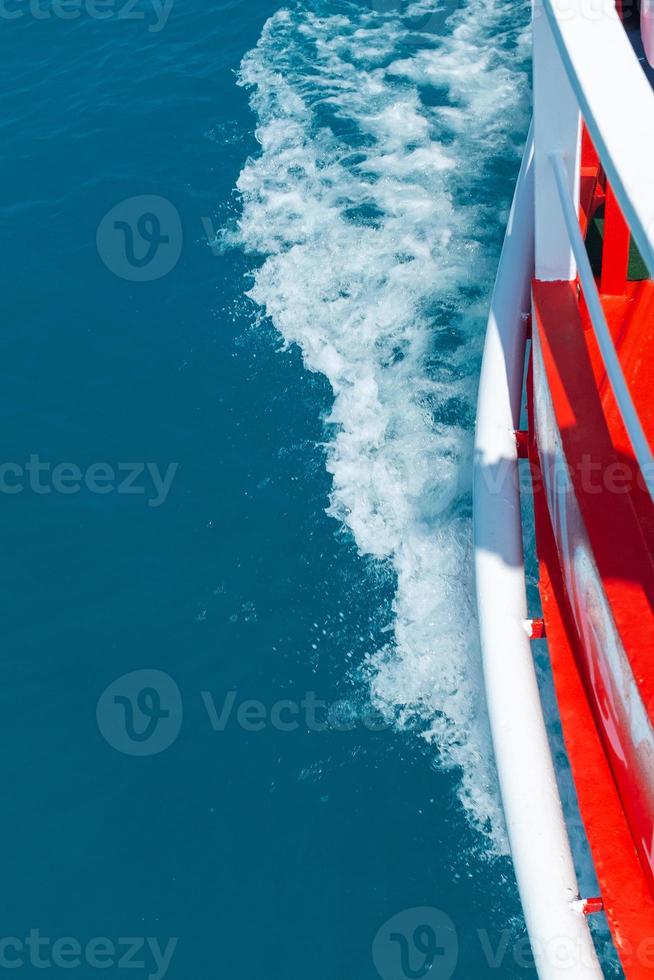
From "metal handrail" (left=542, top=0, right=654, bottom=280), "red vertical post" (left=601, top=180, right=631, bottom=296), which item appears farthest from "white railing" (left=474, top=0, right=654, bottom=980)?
"red vertical post" (left=601, top=180, right=631, bottom=296)

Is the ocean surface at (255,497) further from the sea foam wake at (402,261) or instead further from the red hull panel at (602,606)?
the red hull panel at (602,606)

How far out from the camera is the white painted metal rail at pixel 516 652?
573 centimetres

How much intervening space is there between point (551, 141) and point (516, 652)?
Answer: 325 cm

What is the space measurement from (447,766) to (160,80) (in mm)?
11534

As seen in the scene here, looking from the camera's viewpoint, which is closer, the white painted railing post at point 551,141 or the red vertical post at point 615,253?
the white painted railing post at point 551,141

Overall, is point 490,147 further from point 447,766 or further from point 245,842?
point 245,842

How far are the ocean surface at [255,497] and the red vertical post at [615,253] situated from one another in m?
2.93

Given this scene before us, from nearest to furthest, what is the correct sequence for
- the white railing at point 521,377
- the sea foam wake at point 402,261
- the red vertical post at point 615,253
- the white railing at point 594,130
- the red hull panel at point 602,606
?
the white railing at point 594,130, the white railing at point 521,377, the red hull panel at point 602,606, the red vertical post at point 615,253, the sea foam wake at point 402,261

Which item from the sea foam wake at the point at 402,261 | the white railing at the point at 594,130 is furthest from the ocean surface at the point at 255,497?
the white railing at the point at 594,130

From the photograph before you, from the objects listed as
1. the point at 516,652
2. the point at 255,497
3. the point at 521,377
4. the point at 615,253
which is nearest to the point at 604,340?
the point at 615,253

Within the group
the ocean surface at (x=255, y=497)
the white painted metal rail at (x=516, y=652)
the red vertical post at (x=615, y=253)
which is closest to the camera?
the white painted metal rail at (x=516, y=652)

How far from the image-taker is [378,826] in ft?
25.6

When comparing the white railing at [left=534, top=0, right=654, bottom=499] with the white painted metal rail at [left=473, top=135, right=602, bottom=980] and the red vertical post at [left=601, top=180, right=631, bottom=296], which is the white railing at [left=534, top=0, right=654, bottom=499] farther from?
the white painted metal rail at [left=473, top=135, right=602, bottom=980]

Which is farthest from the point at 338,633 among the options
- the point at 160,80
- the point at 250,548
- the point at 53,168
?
the point at 160,80
